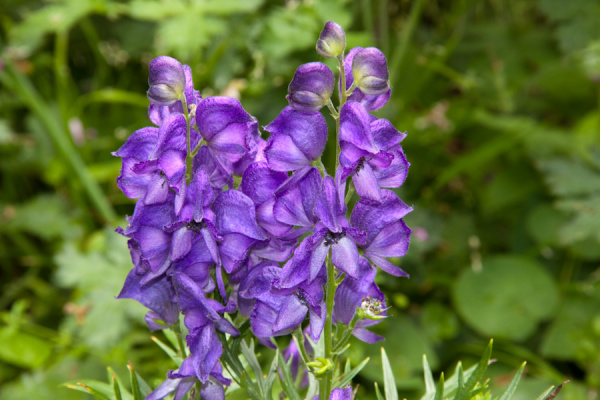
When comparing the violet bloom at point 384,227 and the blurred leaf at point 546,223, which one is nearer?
the violet bloom at point 384,227

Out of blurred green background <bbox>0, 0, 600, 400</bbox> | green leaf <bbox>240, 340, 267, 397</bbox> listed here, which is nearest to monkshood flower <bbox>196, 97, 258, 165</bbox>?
green leaf <bbox>240, 340, 267, 397</bbox>

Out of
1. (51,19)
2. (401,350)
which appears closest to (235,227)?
(401,350)

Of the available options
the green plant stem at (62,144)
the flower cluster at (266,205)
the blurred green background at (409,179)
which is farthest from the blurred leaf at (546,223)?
the flower cluster at (266,205)

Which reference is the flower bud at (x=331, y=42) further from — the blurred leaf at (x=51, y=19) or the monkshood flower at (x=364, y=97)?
the blurred leaf at (x=51, y=19)

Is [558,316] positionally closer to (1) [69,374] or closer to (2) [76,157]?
(1) [69,374]

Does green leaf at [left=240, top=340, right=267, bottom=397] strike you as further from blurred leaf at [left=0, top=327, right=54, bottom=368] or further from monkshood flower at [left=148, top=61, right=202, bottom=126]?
blurred leaf at [left=0, top=327, right=54, bottom=368]

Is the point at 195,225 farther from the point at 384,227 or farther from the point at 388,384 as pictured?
the point at 388,384

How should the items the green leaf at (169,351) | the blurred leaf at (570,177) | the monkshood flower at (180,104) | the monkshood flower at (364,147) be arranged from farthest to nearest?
the blurred leaf at (570,177), the green leaf at (169,351), the monkshood flower at (180,104), the monkshood flower at (364,147)
